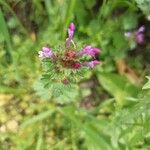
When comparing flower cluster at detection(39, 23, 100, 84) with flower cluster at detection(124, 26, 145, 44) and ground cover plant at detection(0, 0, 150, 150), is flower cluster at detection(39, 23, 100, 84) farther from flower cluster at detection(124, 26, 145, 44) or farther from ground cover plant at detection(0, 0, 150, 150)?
flower cluster at detection(124, 26, 145, 44)

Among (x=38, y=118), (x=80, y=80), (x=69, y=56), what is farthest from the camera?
(x=80, y=80)

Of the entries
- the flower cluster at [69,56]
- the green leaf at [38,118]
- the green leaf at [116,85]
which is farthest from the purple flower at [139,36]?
the flower cluster at [69,56]

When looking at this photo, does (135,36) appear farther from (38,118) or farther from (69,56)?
(69,56)

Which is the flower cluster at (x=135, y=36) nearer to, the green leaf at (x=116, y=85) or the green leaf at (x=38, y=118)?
the green leaf at (x=116, y=85)

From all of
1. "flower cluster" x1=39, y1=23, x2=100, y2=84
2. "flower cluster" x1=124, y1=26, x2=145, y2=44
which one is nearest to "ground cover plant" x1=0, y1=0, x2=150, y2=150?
"flower cluster" x1=124, y1=26, x2=145, y2=44

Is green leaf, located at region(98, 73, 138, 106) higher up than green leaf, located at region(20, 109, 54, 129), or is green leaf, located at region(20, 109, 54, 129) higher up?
green leaf, located at region(98, 73, 138, 106)

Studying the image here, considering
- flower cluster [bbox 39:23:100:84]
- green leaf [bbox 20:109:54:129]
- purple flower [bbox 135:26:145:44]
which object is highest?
purple flower [bbox 135:26:145:44]

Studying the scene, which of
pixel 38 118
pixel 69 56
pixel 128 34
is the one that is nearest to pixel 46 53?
pixel 69 56

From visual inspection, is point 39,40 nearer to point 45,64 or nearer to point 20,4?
point 20,4

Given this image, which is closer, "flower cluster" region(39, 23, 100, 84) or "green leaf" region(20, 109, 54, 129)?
"flower cluster" region(39, 23, 100, 84)
